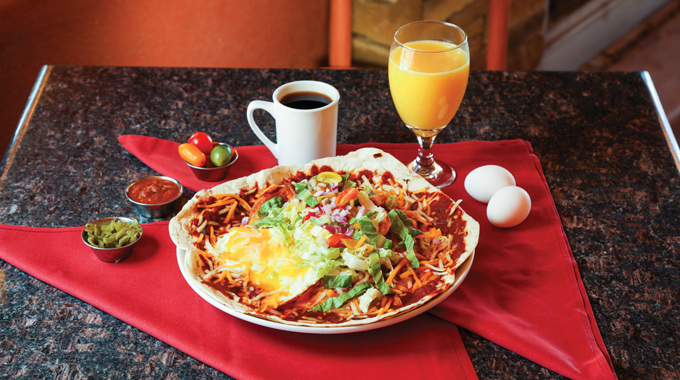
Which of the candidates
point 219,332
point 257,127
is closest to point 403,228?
point 219,332

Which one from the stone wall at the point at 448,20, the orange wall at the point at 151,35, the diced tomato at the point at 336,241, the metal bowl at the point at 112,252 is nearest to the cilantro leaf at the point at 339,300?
the diced tomato at the point at 336,241

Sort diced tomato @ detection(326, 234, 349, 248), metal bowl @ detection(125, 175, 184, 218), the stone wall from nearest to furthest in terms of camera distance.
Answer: diced tomato @ detection(326, 234, 349, 248) < metal bowl @ detection(125, 175, 184, 218) < the stone wall

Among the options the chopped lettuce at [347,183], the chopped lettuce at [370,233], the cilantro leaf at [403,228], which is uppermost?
the chopped lettuce at [370,233]

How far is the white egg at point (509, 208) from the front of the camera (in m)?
1.43

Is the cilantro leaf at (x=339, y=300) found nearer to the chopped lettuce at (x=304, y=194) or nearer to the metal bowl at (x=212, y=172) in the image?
the chopped lettuce at (x=304, y=194)

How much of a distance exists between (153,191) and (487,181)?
828mm

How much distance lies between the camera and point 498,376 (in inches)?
43.3

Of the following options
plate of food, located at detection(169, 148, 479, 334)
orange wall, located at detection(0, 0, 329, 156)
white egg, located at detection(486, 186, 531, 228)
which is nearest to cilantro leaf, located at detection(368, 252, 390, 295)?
plate of food, located at detection(169, 148, 479, 334)

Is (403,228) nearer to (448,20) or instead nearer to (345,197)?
(345,197)

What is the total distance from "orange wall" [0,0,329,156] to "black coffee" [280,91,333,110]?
1.51m

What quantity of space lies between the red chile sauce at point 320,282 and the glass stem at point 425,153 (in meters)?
0.20

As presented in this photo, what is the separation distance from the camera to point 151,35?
3.04m

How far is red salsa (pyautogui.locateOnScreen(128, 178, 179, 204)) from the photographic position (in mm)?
1480

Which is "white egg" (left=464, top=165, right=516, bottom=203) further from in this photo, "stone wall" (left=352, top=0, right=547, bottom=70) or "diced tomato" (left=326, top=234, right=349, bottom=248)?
"stone wall" (left=352, top=0, right=547, bottom=70)
